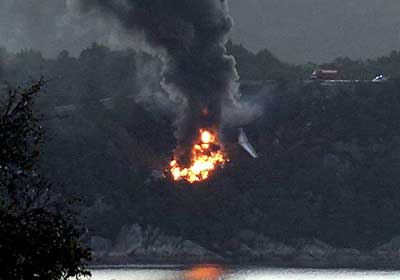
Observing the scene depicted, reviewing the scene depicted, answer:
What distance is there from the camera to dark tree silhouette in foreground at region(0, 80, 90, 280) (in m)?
29.8

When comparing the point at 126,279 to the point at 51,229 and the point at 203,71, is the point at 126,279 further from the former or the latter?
the point at 51,229

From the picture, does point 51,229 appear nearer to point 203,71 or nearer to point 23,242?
point 23,242

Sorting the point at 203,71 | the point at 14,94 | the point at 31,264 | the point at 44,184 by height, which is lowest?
the point at 31,264

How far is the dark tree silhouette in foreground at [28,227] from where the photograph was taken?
97.7 feet

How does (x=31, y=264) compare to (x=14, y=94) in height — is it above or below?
below

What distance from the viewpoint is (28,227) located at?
30422 mm

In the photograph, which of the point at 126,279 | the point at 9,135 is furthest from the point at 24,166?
the point at 126,279

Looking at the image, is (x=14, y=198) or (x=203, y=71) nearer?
(x=14, y=198)

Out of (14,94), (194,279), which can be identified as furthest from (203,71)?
(14,94)

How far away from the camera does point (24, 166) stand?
3052 cm

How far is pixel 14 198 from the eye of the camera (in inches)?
1180

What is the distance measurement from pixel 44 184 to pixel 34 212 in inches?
52.0

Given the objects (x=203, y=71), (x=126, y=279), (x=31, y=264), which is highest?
(x=203, y=71)

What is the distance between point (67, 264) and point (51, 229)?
40.0 inches
